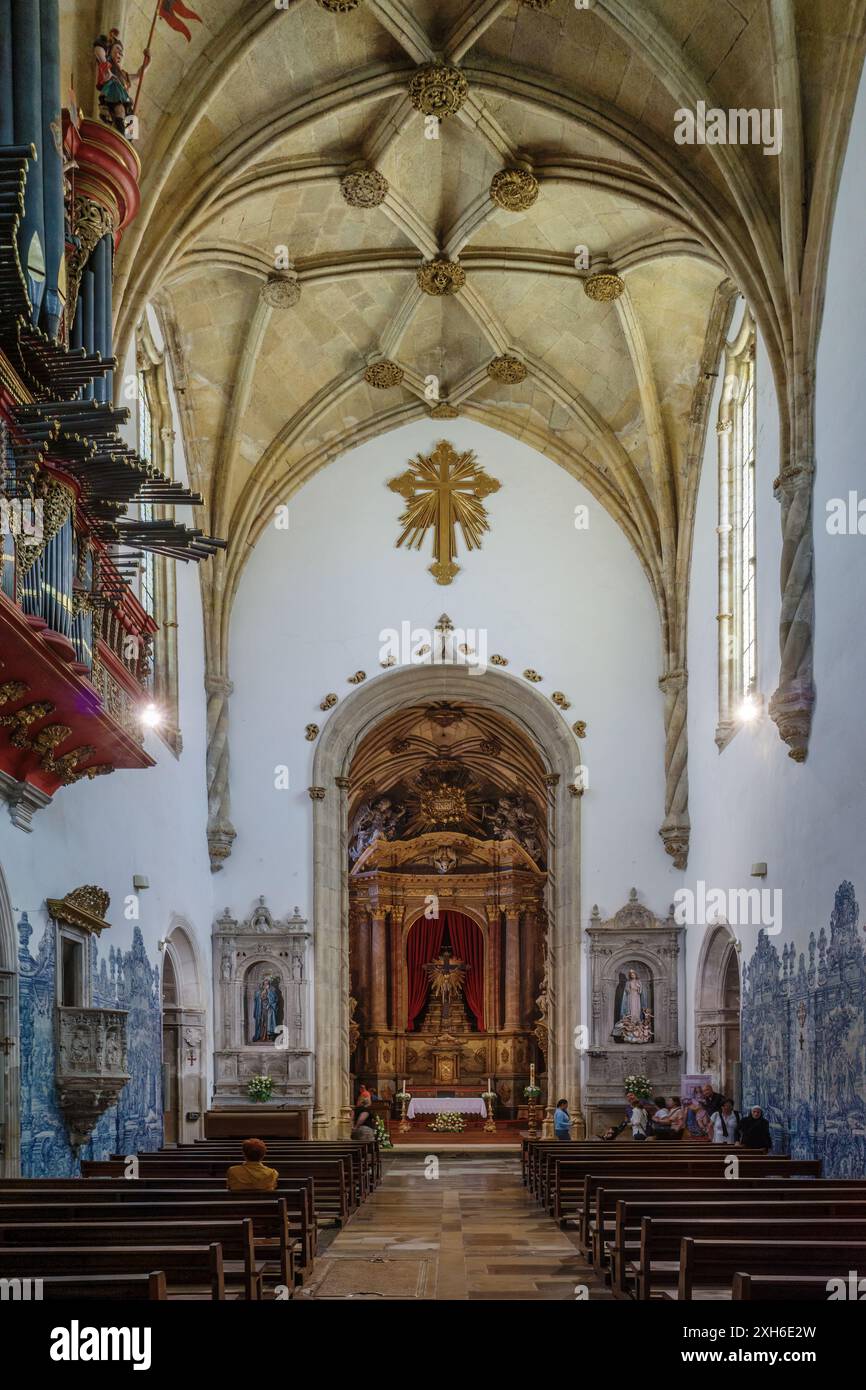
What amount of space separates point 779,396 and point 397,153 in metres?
6.75

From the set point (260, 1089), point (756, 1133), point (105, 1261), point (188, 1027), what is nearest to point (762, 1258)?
point (105, 1261)

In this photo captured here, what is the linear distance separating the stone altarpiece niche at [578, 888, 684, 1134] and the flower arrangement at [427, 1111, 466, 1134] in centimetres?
1208

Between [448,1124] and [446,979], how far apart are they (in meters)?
7.11

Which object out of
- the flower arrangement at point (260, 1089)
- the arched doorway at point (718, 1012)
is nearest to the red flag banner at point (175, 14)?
the arched doorway at point (718, 1012)

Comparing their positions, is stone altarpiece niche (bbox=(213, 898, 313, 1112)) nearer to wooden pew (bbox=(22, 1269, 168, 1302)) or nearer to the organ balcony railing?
the organ balcony railing

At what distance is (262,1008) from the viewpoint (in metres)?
23.7

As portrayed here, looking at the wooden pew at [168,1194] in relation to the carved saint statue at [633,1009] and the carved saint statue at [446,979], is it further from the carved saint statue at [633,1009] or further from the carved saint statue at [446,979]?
the carved saint statue at [446,979]

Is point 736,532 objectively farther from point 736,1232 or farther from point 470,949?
point 470,949

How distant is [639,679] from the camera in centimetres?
2461

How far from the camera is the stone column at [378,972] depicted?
133 feet

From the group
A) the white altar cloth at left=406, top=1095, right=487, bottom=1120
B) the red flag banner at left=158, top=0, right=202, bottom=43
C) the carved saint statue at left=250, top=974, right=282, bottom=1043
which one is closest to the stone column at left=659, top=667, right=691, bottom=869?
the carved saint statue at left=250, top=974, right=282, bottom=1043

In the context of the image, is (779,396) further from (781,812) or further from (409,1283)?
(409,1283)

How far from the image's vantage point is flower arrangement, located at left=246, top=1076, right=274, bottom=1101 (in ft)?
75.0

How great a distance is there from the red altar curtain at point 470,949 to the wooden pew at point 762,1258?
34.4 metres
